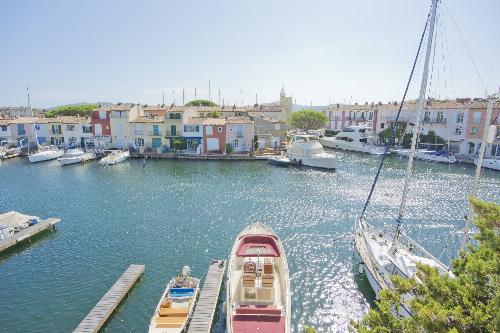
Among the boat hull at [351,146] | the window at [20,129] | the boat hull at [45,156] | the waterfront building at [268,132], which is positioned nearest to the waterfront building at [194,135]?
the waterfront building at [268,132]

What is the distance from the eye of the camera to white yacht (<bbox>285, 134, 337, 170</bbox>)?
173 feet

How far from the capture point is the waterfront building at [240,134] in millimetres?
61938

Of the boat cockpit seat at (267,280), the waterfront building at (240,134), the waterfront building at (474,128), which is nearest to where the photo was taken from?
the boat cockpit seat at (267,280)

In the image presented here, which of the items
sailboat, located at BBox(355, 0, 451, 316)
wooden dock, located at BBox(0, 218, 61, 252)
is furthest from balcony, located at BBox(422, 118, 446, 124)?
wooden dock, located at BBox(0, 218, 61, 252)

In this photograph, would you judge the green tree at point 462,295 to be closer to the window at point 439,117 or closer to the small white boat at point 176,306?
the small white boat at point 176,306

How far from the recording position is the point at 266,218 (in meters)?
31.6

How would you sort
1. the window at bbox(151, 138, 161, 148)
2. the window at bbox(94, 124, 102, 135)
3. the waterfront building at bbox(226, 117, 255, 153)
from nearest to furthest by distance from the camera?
the waterfront building at bbox(226, 117, 255, 153) < the window at bbox(151, 138, 161, 148) < the window at bbox(94, 124, 102, 135)

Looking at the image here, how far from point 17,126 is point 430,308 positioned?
8558 cm

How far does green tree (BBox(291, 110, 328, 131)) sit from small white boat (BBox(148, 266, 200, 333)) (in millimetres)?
77390

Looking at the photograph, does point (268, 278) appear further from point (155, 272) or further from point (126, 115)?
point (126, 115)

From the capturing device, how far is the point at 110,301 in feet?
58.6

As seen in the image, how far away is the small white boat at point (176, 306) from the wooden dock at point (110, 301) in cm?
266

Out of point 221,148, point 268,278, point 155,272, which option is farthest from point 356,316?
point 221,148

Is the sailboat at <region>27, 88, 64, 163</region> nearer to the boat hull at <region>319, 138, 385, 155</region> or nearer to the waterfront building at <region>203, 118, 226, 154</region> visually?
the waterfront building at <region>203, 118, 226, 154</region>
